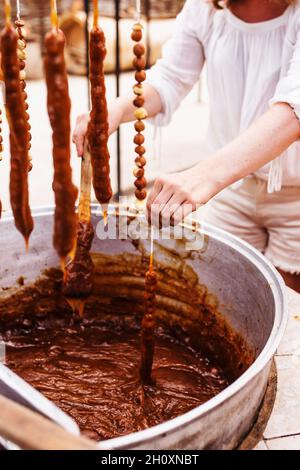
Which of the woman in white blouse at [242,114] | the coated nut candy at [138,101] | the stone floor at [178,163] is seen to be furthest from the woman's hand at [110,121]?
the stone floor at [178,163]

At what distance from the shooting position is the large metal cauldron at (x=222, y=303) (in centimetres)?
92

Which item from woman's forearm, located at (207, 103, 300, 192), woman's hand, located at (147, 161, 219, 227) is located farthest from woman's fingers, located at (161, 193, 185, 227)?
woman's forearm, located at (207, 103, 300, 192)

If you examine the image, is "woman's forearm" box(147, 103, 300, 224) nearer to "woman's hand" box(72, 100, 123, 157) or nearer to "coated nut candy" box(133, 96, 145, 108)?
"coated nut candy" box(133, 96, 145, 108)

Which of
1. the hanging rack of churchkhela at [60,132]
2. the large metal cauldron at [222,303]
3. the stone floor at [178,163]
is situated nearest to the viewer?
the hanging rack of churchkhela at [60,132]

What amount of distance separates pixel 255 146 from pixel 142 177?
328mm

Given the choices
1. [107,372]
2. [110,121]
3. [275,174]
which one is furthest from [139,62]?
[107,372]

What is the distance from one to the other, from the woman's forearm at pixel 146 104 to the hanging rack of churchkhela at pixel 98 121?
67 centimetres

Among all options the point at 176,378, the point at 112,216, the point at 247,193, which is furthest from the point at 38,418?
the point at 247,193

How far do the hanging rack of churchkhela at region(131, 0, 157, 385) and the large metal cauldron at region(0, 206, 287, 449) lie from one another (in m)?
0.21

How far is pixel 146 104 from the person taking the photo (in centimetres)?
189

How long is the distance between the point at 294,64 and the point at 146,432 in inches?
41.6

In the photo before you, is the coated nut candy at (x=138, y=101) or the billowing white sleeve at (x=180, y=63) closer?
the coated nut candy at (x=138, y=101)

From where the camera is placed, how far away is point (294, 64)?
1.51m

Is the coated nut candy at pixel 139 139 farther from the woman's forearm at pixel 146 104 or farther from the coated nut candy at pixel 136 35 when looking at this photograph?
the woman's forearm at pixel 146 104
